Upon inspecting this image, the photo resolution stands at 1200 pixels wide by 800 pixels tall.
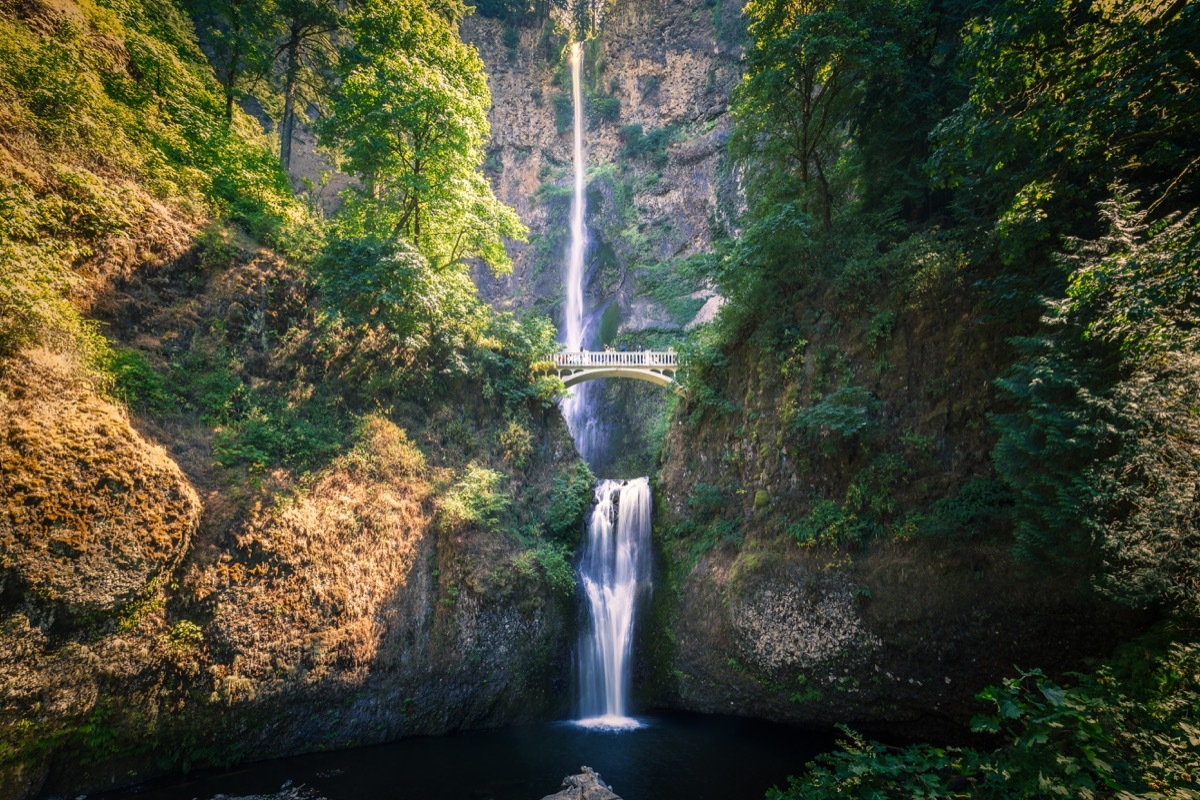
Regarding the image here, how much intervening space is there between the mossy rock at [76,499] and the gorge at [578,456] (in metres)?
0.05

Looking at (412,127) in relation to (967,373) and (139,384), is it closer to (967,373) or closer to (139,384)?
(139,384)

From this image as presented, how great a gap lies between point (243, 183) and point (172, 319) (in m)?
4.43

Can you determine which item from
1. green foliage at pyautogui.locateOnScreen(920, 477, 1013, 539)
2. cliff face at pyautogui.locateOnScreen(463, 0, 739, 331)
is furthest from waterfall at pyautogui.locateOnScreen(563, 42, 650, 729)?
cliff face at pyautogui.locateOnScreen(463, 0, 739, 331)

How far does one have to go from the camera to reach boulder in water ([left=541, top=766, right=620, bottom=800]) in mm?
6668

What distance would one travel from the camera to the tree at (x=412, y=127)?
12633 mm

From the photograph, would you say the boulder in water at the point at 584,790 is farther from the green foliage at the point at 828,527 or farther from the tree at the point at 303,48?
the tree at the point at 303,48

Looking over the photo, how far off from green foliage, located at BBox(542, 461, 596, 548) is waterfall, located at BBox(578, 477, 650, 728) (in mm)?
478

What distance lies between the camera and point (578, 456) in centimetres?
1644

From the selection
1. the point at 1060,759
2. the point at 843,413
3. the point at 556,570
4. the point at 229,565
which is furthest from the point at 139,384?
the point at 843,413

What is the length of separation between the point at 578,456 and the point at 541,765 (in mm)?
8784

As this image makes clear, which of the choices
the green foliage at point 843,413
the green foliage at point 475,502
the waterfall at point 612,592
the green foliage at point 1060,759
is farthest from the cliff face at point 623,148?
the green foliage at point 1060,759

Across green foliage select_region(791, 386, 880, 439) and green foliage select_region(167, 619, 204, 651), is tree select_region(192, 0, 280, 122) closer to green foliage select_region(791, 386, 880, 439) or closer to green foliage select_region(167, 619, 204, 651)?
green foliage select_region(167, 619, 204, 651)

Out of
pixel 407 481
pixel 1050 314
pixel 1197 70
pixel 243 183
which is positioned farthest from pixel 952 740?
pixel 243 183

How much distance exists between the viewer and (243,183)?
40.3 ft
